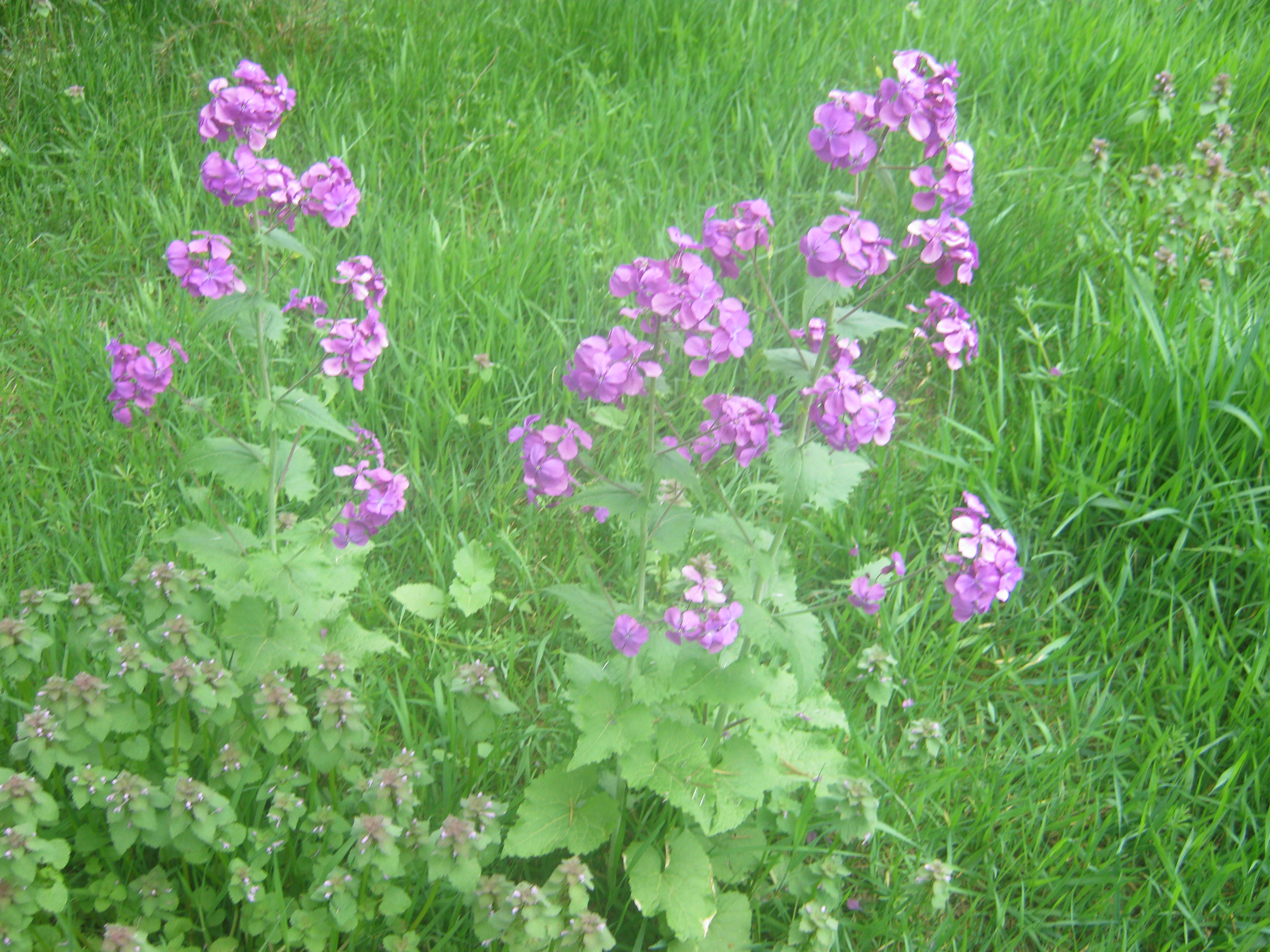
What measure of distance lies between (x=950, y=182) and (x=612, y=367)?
2.01 feet

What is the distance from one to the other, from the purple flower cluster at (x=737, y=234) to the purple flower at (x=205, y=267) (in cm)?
90

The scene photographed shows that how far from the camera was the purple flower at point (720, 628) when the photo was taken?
176cm

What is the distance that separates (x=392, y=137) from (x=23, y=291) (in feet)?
4.24

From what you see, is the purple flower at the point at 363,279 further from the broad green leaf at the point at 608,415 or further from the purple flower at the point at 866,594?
the purple flower at the point at 866,594

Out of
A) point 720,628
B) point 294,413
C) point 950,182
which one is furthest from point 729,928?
point 950,182

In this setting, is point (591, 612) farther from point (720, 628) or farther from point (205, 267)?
point (205, 267)

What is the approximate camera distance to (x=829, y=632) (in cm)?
254

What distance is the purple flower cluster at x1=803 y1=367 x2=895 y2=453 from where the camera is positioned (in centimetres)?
154

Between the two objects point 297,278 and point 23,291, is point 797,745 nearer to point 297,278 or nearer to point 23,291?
point 297,278

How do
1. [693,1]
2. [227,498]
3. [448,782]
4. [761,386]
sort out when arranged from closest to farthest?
[448,782] → [227,498] → [761,386] → [693,1]

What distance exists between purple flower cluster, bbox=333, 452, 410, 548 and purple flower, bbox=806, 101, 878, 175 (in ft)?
3.54

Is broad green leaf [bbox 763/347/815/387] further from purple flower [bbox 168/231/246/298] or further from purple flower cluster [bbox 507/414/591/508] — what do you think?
purple flower [bbox 168/231/246/298]

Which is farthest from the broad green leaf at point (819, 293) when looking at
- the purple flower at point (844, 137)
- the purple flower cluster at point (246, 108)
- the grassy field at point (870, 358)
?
the grassy field at point (870, 358)

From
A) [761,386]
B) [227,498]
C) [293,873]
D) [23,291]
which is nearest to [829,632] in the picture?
[761,386]
